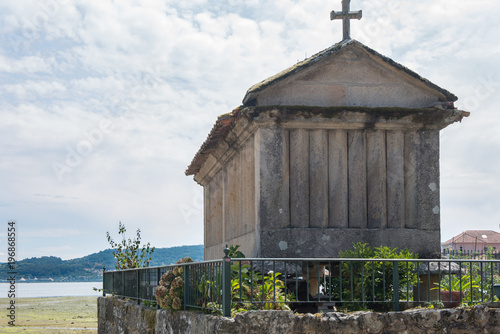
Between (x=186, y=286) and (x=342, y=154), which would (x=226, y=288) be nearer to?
(x=186, y=286)

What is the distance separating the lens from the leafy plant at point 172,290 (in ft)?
28.6

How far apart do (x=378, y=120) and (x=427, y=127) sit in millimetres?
895

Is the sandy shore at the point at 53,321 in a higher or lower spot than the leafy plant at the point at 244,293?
lower

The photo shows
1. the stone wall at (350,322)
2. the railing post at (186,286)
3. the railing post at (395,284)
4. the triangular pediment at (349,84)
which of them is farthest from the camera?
the triangular pediment at (349,84)

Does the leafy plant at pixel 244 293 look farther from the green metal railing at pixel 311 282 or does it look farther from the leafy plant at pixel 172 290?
the leafy plant at pixel 172 290

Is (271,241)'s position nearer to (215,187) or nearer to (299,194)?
(299,194)

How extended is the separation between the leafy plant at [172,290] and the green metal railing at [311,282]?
0.38 ft

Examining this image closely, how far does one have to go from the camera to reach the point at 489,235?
221ft

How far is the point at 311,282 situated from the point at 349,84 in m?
3.26

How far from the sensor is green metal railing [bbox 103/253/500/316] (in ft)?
24.8

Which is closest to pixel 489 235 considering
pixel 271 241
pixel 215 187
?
pixel 215 187

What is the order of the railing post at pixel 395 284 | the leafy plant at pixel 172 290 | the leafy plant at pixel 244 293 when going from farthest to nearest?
the leafy plant at pixel 172 290
the railing post at pixel 395 284
the leafy plant at pixel 244 293

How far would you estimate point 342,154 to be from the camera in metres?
10.5

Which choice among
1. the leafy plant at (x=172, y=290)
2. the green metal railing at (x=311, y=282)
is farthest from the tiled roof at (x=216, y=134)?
the leafy plant at (x=172, y=290)
